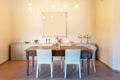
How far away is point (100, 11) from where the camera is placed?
7.08 m

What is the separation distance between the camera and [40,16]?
7.73 m

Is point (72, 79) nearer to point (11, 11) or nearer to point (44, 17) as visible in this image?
point (44, 17)

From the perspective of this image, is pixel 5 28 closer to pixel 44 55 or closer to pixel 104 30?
pixel 44 55

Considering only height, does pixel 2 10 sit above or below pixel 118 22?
above

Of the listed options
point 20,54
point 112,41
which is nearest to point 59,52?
point 112,41

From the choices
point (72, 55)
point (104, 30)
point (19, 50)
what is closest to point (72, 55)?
point (72, 55)

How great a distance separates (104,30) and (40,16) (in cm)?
295

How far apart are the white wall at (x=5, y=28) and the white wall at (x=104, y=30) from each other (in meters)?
3.90

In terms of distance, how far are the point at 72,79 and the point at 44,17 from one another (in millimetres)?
3824

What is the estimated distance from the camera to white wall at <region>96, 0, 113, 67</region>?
584 centimetres

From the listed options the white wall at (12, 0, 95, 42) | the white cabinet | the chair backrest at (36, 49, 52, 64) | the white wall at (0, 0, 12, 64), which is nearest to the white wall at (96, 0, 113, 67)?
the white wall at (12, 0, 95, 42)

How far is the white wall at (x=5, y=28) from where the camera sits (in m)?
6.54

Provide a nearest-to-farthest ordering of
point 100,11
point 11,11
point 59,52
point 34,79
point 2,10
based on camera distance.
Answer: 1. point 34,79
2. point 59,52
3. point 2,10
4. point 100,11
5. point 11,11

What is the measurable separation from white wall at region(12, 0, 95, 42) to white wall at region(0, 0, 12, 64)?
39 centimetres
